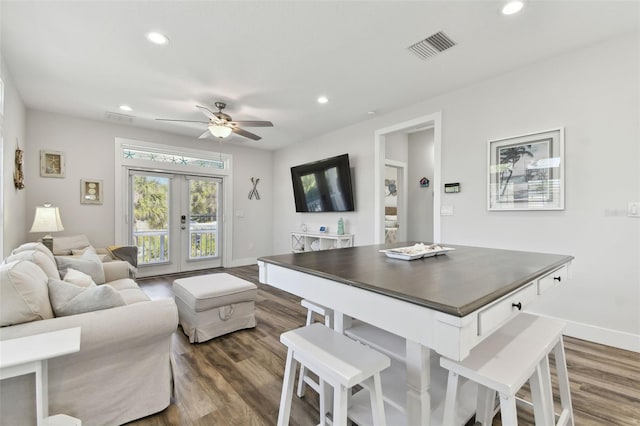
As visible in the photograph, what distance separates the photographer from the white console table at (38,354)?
41.8 inches

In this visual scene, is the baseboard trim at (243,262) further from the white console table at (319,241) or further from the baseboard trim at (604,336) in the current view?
the baseboard trim at (604,336)

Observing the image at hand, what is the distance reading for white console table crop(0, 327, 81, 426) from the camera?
1061 millimetres

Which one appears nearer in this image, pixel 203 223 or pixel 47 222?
pixel 47 222

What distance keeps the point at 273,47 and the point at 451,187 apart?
2477mm

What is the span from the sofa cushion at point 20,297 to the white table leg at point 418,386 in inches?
69.5

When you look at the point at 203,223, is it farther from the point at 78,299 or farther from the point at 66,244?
the point at 78,299

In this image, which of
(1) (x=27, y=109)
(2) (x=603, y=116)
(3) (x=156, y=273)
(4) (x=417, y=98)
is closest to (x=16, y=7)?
(1) (x=27, y=109)

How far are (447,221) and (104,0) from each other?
3745mm

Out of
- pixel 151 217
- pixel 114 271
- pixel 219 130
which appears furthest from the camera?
pixel 151 217

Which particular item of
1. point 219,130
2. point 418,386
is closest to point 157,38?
point 219,130

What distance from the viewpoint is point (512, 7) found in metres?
2.01

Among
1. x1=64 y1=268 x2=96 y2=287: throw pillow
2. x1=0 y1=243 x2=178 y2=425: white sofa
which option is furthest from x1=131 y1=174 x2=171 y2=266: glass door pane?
x1=0 y1=243 x2=178 y2=425: white sofa

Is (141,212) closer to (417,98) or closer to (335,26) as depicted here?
(335,26)

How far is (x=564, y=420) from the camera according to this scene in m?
1.42
